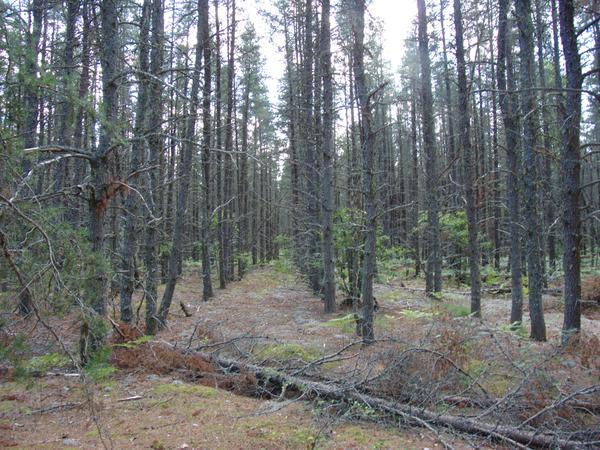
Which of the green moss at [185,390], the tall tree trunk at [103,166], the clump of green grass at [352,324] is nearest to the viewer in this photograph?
the green moss at [185,390]

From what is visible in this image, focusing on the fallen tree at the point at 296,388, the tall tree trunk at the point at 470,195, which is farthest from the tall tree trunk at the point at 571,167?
the tall tree trunk at the point at 470,195

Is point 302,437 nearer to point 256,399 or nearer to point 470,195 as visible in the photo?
point 256,399

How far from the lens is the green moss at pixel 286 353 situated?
731 cm

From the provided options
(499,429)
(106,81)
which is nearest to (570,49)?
(499,429)

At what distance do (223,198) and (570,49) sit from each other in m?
14.8

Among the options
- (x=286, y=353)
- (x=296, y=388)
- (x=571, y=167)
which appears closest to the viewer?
(x=296, y=388)

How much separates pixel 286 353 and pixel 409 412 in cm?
280

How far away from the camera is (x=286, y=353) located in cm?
752

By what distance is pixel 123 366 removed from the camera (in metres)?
7.31

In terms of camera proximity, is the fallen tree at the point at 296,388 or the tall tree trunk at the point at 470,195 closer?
the fallen tree at the point at 296,388

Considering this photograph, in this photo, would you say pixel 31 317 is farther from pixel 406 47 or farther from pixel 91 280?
pixel 406 47

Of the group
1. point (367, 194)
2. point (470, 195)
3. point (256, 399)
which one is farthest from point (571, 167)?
point (256, 399)

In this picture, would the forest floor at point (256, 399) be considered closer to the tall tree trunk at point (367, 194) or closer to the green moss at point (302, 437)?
the green moss at point (302, 437)

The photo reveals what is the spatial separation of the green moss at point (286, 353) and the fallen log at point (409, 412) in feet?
1.93
